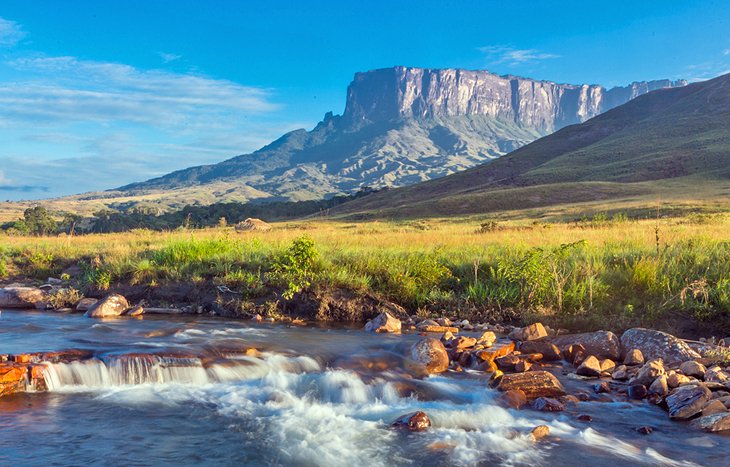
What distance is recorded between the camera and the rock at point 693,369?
9.15 meters

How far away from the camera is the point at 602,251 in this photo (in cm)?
1603

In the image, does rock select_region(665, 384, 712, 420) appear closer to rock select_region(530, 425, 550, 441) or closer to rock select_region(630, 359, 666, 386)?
rock select_region(630, 359, 666, 386)

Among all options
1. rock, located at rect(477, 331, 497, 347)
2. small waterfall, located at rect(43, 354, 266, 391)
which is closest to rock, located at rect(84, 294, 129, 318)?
small waterfall, located at rect(43, 354, 266, 391)

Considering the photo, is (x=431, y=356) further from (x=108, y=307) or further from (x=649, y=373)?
(x=108, y=307)

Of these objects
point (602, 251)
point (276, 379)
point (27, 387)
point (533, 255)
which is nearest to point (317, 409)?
point (276, 379)

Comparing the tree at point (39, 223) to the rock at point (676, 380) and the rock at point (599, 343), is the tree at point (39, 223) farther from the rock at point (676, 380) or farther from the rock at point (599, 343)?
the rock at point (676, 380)

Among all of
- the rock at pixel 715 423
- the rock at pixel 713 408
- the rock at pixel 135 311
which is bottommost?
the rock at pixel 715 423

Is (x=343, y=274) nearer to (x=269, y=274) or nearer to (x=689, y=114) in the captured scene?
(x=269, y=274)

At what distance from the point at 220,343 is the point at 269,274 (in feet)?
13.1

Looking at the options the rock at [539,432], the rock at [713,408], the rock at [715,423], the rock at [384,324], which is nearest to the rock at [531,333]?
the rock at [384,324]

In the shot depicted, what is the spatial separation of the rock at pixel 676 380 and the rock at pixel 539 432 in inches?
111

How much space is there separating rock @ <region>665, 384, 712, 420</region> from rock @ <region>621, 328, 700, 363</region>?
1.64 meters

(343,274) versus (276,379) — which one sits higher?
(343,274)

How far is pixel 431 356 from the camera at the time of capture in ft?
34.2
